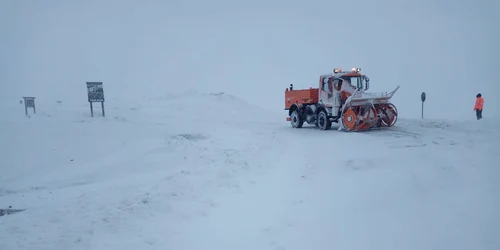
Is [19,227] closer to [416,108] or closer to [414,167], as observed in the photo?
[414,167]

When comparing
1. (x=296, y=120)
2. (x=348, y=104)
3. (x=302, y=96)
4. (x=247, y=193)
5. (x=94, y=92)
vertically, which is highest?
(x=94, y=92)

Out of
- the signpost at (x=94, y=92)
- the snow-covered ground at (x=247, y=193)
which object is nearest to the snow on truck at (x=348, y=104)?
the snow-covered ground at (x=247, y=193)

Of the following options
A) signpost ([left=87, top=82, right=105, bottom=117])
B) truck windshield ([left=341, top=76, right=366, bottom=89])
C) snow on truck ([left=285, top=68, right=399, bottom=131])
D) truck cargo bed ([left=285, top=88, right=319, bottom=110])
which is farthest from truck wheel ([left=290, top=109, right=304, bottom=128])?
signpost ([left=87, top=82, right=105, bottom=117])

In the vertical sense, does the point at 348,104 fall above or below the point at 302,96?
below

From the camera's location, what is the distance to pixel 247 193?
6.53 meters

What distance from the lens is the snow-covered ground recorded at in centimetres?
481

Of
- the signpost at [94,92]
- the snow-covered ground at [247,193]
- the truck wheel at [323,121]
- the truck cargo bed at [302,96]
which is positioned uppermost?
the signpost at [94,92]

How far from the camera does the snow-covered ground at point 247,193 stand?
4.81m

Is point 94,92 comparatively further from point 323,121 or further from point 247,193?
point 247,193

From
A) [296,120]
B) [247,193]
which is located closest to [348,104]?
[296,120]

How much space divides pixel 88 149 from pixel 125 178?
2867 mm

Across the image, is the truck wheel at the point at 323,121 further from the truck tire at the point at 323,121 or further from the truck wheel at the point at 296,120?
the truck wheel at the point at 296,120

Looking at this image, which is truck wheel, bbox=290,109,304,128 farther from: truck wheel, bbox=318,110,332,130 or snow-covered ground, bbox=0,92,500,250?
snow-covered ground, bbox=0,92,500,250

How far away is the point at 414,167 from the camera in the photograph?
7434mm
